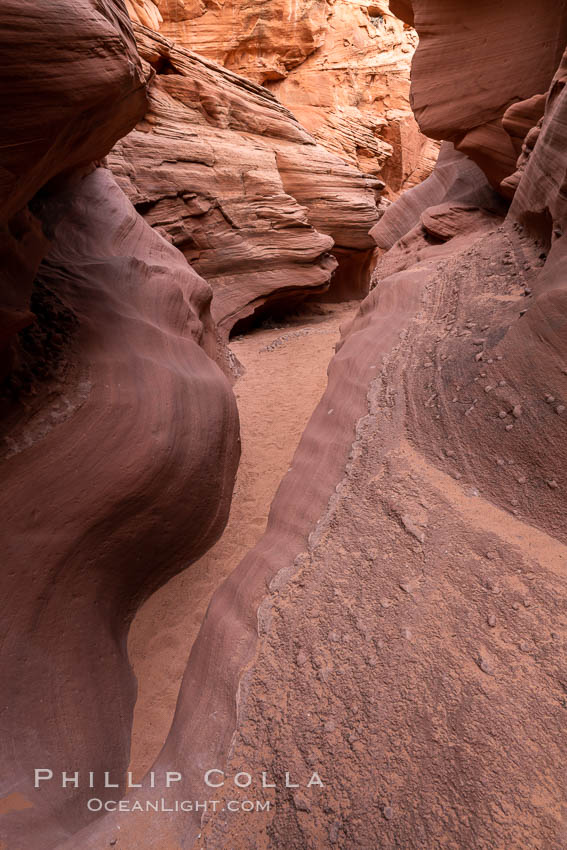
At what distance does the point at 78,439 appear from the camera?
2.35 m

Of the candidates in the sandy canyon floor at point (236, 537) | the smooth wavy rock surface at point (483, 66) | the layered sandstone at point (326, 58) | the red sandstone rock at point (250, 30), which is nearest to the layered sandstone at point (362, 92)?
the layered sandstone at point (326, 58)

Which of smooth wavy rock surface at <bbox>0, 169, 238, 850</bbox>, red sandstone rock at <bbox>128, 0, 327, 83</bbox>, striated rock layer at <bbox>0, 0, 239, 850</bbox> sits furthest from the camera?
red sandstone rock at <bbox>128, 0, 327, 83</bbox>

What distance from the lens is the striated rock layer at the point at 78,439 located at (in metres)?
1.61

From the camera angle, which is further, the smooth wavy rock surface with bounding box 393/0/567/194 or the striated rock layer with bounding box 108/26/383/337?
the striated rock layer with bounding box 108/26/383/337

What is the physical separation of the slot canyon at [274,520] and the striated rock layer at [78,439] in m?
0.01

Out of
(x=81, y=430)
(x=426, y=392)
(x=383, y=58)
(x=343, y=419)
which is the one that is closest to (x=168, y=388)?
(x=81, y=430)

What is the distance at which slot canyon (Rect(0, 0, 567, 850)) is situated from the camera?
1.38m

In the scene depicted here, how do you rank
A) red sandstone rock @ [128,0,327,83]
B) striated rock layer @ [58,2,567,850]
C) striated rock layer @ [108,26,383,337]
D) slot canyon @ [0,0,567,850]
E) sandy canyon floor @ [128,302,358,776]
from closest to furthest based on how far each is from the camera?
striated rock layer @ [58,2,567,850]
slot canyon @ [0,0,567,850]
sandy canyon floor @ [128,302,358,776]
striated rock layer @ [108,26,383,337]
red sandstone rock @ [128,0,327,83]

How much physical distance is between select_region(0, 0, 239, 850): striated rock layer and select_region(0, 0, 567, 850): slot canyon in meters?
0.01

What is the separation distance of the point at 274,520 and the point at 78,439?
1181 mm

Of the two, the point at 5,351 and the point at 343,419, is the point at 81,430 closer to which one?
the point at 5,351

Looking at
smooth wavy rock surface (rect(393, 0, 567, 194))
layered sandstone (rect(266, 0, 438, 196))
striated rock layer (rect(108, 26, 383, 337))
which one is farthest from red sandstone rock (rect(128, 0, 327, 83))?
smooth wavy rock surface (rect(393, 0, 567, 194))

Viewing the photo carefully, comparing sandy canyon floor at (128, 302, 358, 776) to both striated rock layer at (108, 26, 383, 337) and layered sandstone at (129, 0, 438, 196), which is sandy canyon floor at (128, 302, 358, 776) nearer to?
striated rock layer at (108, 26, 383, 337)

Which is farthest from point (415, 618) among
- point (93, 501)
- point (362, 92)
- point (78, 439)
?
point (362, 92)
